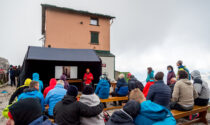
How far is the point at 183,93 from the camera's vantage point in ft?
12.7

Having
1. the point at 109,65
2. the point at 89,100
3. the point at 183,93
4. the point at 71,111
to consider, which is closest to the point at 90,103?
the point at 89,100

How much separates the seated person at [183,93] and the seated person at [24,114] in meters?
3.34

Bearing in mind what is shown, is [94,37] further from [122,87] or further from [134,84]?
[134,84]

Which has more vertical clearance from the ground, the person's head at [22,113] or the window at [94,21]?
the window at [94,21]

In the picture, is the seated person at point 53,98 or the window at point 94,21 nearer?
the seated person at point 53,98

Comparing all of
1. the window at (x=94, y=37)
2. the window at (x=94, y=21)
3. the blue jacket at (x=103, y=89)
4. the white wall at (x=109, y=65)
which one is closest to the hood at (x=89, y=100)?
the blue jacket at (x=103, y=89)

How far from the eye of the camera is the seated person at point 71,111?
2479 millimetres

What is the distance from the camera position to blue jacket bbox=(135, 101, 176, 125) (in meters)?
1.97

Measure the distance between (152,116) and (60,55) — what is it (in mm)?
7002

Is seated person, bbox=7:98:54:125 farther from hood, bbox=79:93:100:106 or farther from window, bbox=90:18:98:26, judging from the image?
window, bbox=90:18:98:26

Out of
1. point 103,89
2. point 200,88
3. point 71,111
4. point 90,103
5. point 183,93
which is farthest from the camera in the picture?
point 103,89

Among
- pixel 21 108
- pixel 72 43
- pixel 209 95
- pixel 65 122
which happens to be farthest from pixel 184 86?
pixel 72 43

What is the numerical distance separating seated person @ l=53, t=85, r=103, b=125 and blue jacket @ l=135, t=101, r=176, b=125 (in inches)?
35.7

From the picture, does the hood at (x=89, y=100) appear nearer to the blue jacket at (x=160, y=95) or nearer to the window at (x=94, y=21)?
the blue jacket at (x=160, y=95)
